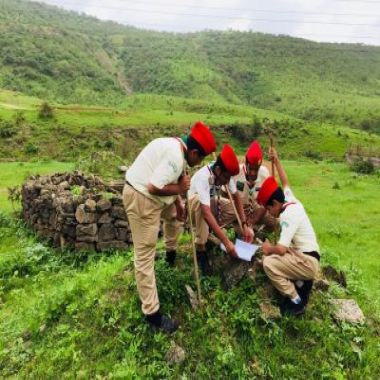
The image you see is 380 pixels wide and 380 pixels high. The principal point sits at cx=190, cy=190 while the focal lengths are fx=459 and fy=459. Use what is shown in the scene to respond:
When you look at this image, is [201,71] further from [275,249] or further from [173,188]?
[173,188]

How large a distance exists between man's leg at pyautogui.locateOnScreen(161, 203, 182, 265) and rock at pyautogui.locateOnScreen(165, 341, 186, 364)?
1588 millimetres

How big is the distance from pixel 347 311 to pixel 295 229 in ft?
5.57

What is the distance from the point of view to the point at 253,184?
787 cm

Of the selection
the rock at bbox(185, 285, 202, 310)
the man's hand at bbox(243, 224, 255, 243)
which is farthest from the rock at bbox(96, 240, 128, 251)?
the man's hand at bbox(243, 224, 255, 243)

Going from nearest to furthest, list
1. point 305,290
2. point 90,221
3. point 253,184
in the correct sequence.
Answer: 1. point 305,290
2. point 253,184
3. point 90,221

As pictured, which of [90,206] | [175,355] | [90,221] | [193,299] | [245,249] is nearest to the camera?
[175,355]

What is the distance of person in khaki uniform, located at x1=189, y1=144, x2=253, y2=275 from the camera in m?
6.11

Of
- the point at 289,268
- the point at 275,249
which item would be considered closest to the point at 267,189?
the point at 275,249

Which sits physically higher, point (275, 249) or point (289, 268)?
point (275, 249)

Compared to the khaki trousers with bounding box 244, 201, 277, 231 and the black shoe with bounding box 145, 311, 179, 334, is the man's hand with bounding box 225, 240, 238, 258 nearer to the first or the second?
the black shoe with bounding box 145, 311, 179, 334

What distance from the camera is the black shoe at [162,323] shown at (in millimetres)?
6113

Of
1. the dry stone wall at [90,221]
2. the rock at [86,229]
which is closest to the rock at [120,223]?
the dry stone wall at [90,221]

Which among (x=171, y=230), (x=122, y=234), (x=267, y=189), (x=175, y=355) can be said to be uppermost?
(x=267, y=189)

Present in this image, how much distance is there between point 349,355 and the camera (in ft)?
20.0
